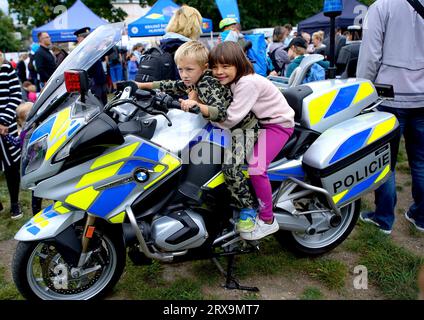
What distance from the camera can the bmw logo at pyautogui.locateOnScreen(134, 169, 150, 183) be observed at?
243 cm

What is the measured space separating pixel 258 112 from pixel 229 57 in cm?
41

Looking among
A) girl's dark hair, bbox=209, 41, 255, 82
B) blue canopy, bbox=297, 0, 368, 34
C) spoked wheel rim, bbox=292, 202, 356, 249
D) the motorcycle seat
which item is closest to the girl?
girl's dark hair, bbox=209, 41, 255, 82

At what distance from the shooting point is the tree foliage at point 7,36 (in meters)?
55.4

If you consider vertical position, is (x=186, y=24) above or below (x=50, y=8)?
below

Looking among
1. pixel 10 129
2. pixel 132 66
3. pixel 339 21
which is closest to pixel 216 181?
pixel 10 129

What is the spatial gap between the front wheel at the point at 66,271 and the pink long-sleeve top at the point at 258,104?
1102 mm

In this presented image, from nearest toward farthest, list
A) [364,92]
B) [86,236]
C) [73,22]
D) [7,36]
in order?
1. [86,236]
2. [364,92]
3. [73,22]
4. [7,36]

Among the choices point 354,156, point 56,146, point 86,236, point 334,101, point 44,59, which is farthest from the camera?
point 44,59

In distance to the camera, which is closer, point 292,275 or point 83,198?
point 83,198

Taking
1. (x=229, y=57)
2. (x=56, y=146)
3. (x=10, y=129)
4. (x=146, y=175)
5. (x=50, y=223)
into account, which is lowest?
(x=50, y=223)

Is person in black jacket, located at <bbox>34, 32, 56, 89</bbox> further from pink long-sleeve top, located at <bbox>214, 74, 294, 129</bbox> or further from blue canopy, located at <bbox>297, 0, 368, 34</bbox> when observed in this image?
blue canopy, located at <bbox>297, 0, 368, 34</bbox>

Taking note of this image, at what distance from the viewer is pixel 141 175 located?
243 cm

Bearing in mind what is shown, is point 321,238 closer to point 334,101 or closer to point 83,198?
point 334,101

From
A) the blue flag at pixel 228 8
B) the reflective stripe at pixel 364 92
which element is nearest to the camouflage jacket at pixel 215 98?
the reflective stripe at pixel 364 92
